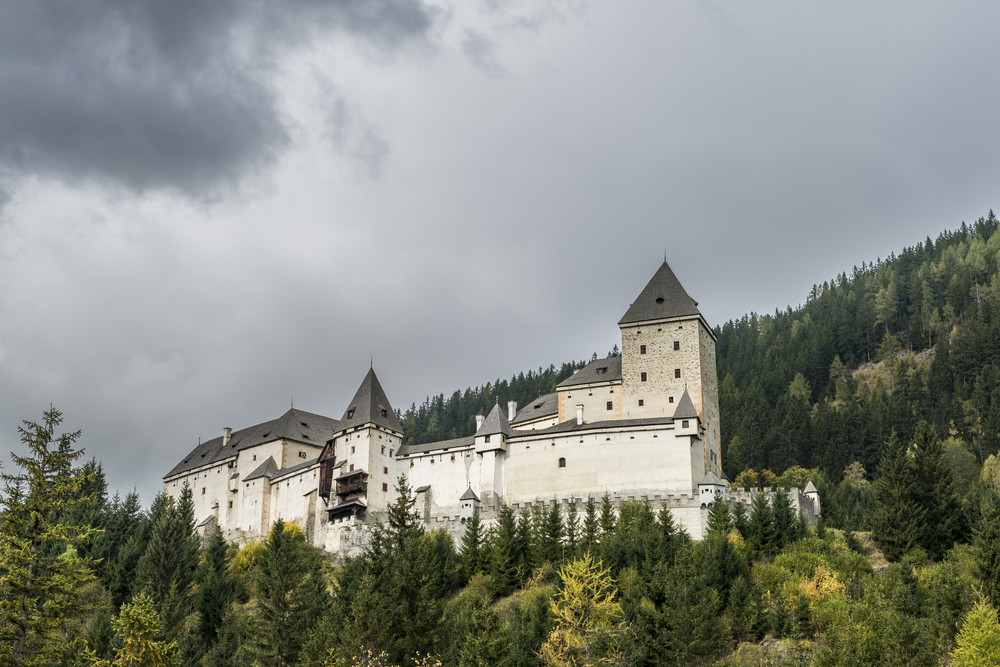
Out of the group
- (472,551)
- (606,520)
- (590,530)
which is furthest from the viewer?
(472,551)

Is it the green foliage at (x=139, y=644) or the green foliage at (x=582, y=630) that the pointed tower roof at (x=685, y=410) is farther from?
the green foliage at (x=139, y=644)

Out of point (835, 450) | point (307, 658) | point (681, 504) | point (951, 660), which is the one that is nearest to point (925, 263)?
point (835, 450)

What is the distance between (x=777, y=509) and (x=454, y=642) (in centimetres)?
2140

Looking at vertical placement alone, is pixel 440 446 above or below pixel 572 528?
above

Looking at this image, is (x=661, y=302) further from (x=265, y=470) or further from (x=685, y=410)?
(x=265, y=470)

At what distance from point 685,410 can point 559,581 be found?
52.4 ft

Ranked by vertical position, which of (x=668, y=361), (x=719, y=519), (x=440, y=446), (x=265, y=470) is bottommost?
(x=719, y=519)

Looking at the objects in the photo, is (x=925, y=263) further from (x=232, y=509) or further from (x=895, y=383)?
(x=232, y=509)

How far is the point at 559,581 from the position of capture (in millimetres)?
44219

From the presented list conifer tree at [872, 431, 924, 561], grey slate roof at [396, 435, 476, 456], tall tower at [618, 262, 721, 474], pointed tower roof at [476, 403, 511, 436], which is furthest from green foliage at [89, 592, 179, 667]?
tall tower at [618, 262, 721, 474]

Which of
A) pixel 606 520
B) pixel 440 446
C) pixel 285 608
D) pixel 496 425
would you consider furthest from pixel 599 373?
pixel 285 608

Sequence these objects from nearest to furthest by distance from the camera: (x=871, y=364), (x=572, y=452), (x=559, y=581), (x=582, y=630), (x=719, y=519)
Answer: (x=582, y=630)
(x=559, y=581)
(x=719, y=519)
(x=572, y=452)
(x=871, y=364)

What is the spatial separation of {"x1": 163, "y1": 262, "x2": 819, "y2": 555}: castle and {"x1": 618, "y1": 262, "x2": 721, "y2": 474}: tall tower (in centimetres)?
7

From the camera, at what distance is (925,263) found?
476 feet
